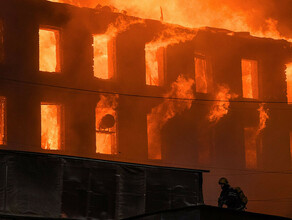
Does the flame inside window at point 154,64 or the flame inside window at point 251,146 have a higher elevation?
the flame inside window at point 154,64

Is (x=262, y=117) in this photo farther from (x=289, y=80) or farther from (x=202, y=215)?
(x=202, y=215)

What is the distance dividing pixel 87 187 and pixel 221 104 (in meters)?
19.5

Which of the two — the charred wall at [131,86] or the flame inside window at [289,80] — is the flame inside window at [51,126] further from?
the flame inside window at [289,80]

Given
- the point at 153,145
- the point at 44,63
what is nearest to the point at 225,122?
the point at 153,145

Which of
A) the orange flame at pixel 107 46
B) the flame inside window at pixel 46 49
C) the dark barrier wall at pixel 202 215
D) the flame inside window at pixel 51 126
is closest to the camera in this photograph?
the dark barrier wall at pixel 202 215

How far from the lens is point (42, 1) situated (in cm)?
3017

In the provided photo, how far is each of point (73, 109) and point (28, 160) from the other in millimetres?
14545

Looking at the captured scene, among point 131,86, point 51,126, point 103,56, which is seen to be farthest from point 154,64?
point 51,126

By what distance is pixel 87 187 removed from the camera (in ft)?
55.0

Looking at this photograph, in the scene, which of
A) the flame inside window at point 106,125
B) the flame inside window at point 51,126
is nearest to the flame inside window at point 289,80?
the flame inside window at point 106,125

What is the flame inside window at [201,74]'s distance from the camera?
117 ft

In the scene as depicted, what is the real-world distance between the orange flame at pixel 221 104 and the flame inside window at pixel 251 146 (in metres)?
1.90

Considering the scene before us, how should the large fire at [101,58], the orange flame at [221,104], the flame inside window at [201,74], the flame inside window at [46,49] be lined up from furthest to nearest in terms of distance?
the flame inside window at [201,74]
the orange flame at [221,104]
the large fire at [101,58]
the flame inside window at [46,49]

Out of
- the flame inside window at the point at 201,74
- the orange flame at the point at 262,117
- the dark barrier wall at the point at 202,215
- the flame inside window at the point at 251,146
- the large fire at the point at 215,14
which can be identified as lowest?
the dark barrier wall at the point at 202,215
